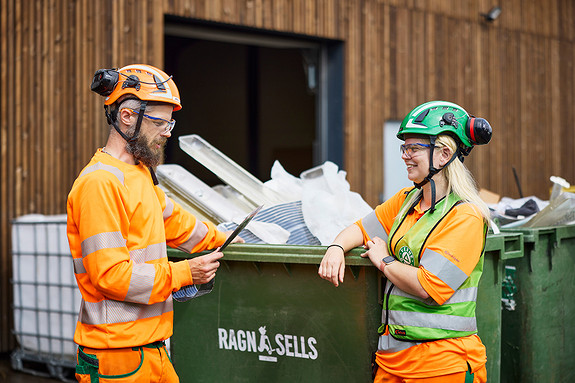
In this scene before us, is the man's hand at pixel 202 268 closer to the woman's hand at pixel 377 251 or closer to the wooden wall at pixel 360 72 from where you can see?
the woman's hand at pixel 377 251

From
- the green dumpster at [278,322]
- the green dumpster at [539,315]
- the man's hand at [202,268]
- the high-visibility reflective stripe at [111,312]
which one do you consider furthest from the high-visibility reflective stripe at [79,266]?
the green dumpster at [539,315]

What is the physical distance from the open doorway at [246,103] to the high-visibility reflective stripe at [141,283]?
10905mm

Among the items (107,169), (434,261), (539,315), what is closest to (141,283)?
(107,169)

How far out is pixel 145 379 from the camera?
2631 mm

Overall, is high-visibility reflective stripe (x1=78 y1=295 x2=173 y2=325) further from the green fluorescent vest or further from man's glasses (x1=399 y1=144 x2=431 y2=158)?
man's glasses (x1=399 y1=144 x2=431 y2=158)

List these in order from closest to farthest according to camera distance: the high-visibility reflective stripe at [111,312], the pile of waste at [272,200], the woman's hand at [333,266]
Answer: the high-visibility reflective stripe at [111,312]
the woman's hand at [333,266]
the pile of waste at [272,200]

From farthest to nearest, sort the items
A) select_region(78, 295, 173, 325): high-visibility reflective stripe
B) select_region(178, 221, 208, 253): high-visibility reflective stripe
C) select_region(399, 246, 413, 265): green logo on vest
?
select_region(178, 221, 208, 253): high-visibility reflective stripe < select_region(399, 246, 413, 265): green logo on vest < select_region(78, 295, 173, 325): high-visibility reflective stripe

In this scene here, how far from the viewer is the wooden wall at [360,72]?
6.19 metres

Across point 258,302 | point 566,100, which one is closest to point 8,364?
point 258,302

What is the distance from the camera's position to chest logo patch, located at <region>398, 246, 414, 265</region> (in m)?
2.68

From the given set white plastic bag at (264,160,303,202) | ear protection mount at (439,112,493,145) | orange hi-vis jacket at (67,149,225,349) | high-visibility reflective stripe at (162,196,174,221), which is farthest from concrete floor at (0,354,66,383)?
ear protection mount at (439,112,493,145)

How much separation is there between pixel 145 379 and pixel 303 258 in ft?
2.81

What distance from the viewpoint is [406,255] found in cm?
270

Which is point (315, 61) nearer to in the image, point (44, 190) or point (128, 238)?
point (44, 190)
